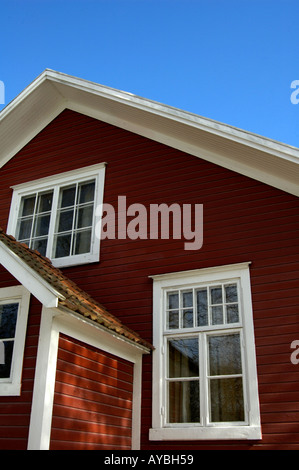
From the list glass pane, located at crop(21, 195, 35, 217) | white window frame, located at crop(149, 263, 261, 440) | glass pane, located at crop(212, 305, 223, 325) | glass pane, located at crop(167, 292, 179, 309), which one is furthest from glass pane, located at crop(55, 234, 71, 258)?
glass pane, located at crop(212, 305, 223, 325)

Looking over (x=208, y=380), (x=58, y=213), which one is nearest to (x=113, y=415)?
(x=208, y=380)

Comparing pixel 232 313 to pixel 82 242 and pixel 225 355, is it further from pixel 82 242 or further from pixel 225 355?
pixel 82 242

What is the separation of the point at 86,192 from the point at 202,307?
3.09 metres

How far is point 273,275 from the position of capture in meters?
6.32

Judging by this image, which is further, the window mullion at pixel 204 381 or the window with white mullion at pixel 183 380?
the window with white mullion at pixel 183 380

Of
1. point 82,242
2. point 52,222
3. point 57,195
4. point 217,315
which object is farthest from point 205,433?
point 57,195

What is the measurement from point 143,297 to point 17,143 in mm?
4453

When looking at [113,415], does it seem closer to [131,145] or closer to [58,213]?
[58,213]

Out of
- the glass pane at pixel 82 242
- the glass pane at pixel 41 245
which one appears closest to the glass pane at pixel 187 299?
the glass pane at pixel 82 242

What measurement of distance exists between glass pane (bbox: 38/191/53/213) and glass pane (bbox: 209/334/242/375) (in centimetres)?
392

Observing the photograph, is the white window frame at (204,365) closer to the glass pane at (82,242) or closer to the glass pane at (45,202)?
the glass pane at (82,242)

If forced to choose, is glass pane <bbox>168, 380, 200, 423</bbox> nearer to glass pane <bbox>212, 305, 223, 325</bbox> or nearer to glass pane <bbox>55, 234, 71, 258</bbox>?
glass pane <bbox>212, 305, 223, 325</bbox>

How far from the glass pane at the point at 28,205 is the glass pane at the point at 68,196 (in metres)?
0.65

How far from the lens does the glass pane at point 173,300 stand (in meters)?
6.86
